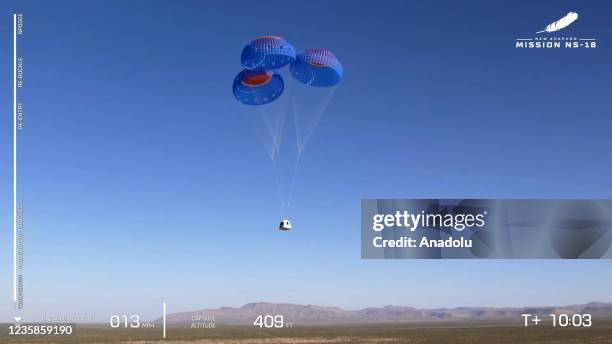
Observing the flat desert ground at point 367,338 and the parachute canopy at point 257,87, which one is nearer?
the parachute canopy at point 257,87

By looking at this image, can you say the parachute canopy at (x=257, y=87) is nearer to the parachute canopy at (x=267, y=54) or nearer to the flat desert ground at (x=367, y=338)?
the parachute canopy at (x=267, y=54)

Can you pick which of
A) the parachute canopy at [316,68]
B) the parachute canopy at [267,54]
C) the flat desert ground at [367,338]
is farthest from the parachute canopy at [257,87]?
the flat desert ground at [367,338]

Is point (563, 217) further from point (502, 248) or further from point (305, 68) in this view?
point (305, 68)

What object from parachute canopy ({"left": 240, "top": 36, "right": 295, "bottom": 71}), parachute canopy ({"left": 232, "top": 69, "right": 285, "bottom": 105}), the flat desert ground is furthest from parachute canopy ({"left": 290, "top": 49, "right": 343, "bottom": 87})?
the flat desert ground

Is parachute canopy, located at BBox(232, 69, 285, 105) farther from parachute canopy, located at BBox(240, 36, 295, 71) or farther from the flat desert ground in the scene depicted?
the flat desert ground

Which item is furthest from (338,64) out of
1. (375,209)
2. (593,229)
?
(593,229)

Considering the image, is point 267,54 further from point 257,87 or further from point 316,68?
point 257,87
